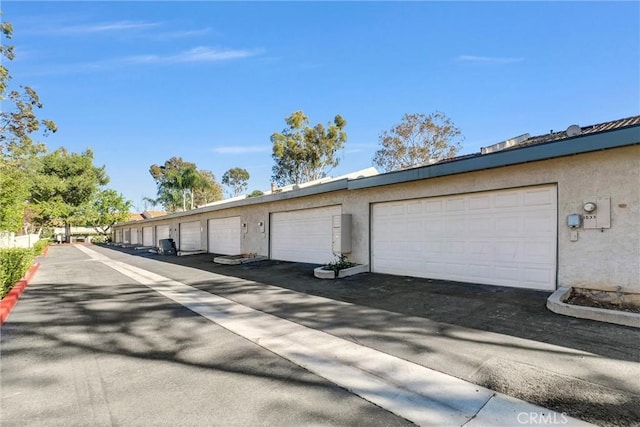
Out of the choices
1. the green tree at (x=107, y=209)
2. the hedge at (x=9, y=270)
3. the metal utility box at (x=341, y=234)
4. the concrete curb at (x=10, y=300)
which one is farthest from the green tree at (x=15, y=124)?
the green tree at (x=107, y=209)

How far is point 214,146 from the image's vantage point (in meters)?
28.4

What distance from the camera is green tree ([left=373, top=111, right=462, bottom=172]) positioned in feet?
91.6

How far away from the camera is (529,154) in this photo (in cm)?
679

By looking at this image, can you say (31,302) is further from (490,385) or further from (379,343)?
(490,385)

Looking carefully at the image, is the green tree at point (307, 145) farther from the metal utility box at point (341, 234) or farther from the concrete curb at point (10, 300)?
the concrete curb at point (10, 300)

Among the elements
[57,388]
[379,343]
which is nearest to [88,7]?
[57,388]

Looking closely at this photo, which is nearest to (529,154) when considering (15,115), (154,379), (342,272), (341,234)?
(342,272)

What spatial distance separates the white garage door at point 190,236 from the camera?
22203 mm

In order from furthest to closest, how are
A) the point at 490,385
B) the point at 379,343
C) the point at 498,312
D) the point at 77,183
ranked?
the point at 77,183 → the point at 498,312 → the point at 379,343 → the point at 490,385

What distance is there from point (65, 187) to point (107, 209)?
5.89m

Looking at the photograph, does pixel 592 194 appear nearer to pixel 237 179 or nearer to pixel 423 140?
pixel 423 140

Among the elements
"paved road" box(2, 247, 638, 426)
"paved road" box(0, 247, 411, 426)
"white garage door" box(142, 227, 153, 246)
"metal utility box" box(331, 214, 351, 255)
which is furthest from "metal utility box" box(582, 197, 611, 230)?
"white garage door" box(142, 227, 153, 246)

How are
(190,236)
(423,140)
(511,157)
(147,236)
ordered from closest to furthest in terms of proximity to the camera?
(511,157) < (190,236) < (423,140) < (147,236)

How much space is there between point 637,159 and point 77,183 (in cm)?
5094
